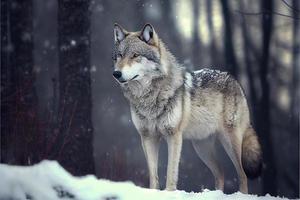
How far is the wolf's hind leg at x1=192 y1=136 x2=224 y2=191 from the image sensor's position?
258 inches

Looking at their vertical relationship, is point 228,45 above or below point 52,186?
above

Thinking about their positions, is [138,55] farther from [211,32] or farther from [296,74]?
[296,74]

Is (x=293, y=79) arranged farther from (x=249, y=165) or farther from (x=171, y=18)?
(x=249, y=165)

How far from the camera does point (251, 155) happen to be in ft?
21.0

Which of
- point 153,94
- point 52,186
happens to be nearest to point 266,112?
point 153,94

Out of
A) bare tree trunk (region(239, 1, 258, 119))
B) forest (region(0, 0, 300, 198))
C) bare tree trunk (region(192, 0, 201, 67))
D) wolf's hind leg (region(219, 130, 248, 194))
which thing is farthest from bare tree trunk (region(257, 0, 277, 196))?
wolf's hind leg (region(219, 130, 248, 194))

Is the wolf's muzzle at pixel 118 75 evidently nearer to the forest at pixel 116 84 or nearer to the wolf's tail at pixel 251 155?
the forest at pixel 116 84

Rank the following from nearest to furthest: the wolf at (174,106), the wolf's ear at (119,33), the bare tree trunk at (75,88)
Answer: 1. the wolf at (174,106)
2. the wolf's ear at (119,33)
3. the bare tree trunk at (75,88)

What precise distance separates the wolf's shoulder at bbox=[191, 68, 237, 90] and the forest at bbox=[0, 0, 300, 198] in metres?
0.25

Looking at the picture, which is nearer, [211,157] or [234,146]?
[234,146]

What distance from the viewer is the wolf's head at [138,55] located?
17.8 ft

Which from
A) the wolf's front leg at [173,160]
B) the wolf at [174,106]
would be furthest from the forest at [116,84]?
the wolf's front leg at [173,160]

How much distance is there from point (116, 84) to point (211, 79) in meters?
5.30

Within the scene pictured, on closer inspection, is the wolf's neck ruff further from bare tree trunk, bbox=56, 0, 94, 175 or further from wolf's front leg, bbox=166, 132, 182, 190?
bare tree trunk, bbox=56, 0, 94, 175
